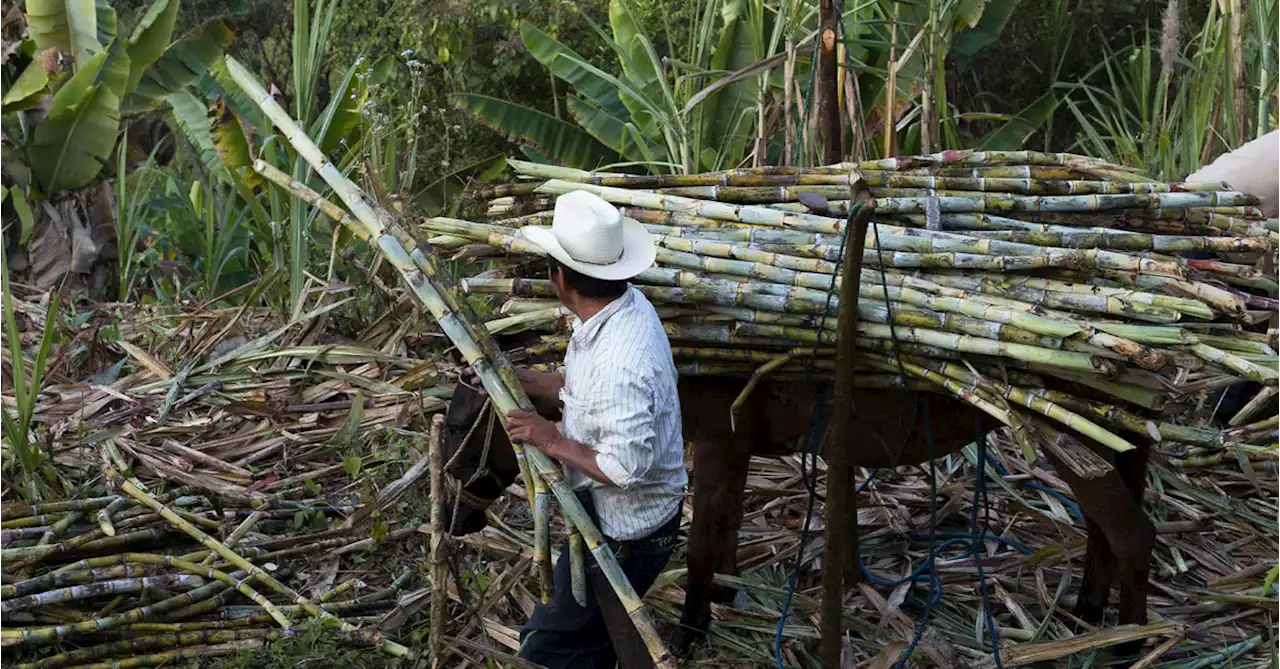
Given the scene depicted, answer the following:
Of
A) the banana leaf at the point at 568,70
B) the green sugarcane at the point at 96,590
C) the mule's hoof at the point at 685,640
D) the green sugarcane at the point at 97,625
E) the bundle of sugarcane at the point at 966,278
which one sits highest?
the banana leaf at the point at 568,70

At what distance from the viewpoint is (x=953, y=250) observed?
135 inches

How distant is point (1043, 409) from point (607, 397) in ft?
3.73

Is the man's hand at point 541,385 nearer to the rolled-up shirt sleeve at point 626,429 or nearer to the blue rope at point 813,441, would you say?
the rolled-up shirt sleeve at point 626,429

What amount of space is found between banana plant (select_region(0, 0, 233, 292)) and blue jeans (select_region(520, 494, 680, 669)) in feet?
17.3

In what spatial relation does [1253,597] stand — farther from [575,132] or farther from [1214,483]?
[575,132]

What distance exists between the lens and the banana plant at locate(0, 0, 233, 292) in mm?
7246

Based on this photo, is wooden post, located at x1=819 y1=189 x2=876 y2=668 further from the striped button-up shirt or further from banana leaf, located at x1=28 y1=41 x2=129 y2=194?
banana leaf, located at x1=28 y1=41 x2=129 y2=194

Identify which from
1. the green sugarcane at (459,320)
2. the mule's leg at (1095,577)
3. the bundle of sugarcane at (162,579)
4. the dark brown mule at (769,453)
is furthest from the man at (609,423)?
the mule's leg at (1095,577)

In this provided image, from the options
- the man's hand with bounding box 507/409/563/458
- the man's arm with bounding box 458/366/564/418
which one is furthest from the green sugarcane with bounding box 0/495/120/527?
the man's hand with bounding box 507/409/563/458

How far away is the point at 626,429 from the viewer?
2.91 m

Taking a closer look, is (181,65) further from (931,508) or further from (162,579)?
(931,508)

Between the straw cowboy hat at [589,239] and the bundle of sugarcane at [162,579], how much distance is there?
174cm

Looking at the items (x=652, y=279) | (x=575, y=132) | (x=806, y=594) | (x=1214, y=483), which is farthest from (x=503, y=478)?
(x=575, y=132)

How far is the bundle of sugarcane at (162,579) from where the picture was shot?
3.99 meters
